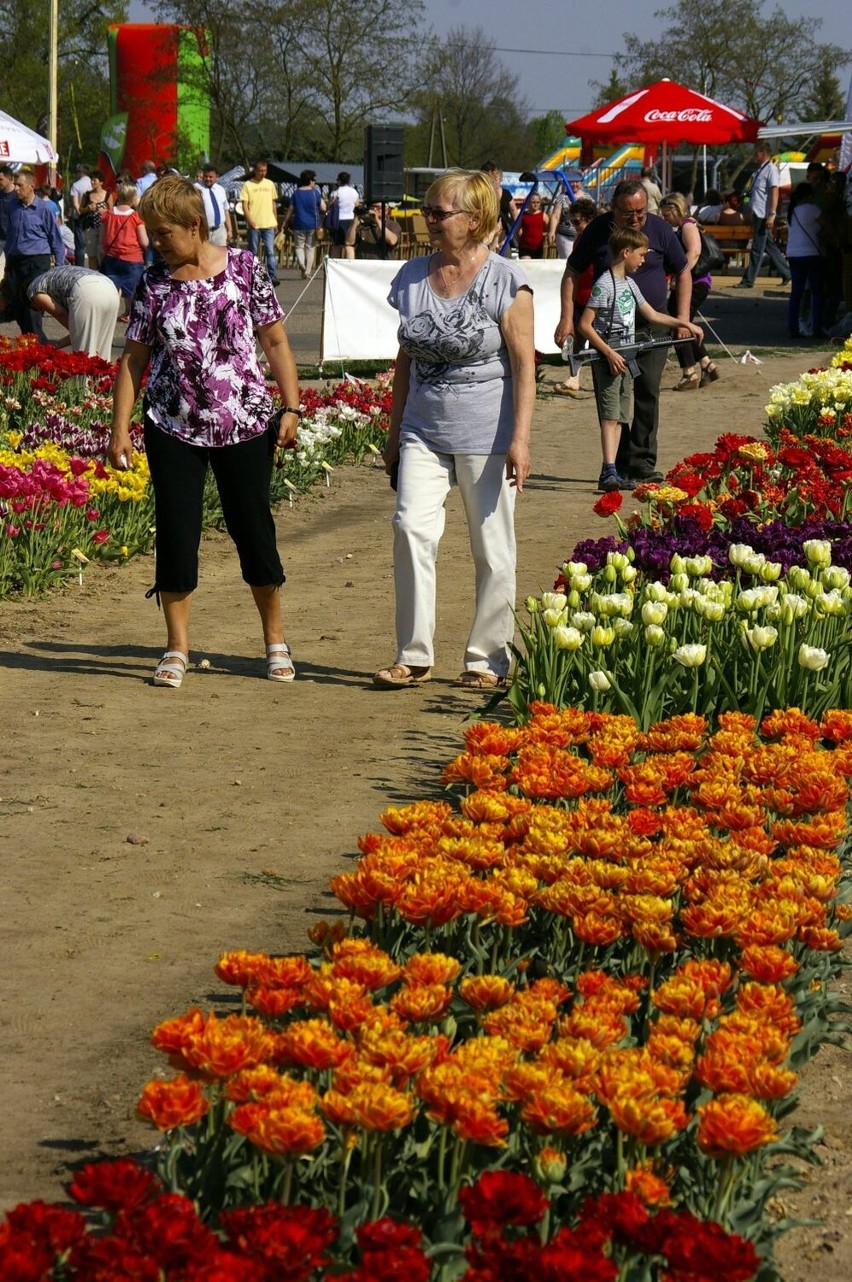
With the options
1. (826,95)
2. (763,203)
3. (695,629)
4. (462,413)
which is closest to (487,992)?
(695,629)

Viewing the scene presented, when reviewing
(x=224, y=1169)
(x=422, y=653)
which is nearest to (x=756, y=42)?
(x=422, y=653)

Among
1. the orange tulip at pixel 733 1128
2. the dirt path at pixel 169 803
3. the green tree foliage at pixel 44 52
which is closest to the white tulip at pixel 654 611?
the dirt path at pixel 169 803

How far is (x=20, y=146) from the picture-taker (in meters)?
21.7

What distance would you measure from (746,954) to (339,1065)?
30.0 inches

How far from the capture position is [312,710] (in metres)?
6.15

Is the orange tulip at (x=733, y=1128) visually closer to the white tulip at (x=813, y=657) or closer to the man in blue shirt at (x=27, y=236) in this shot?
the white tulip at (x=813, y=657)

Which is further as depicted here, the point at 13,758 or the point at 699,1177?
the point at 13,758

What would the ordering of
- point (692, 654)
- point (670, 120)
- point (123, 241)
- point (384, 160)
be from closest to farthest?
point (692, 654) → point (123, 241) → point (670, 120) → point (384, 160)

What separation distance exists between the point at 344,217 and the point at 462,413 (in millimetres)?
24378

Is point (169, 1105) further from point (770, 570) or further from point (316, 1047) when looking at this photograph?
point (770, 570)

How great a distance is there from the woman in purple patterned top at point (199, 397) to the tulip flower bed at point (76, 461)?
16.3 inches

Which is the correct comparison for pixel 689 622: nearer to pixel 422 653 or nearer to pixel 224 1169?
pixel 422 653

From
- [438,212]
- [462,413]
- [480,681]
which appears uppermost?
[438,212]

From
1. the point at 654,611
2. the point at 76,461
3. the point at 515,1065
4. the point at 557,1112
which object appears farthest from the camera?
the point at 76,461
